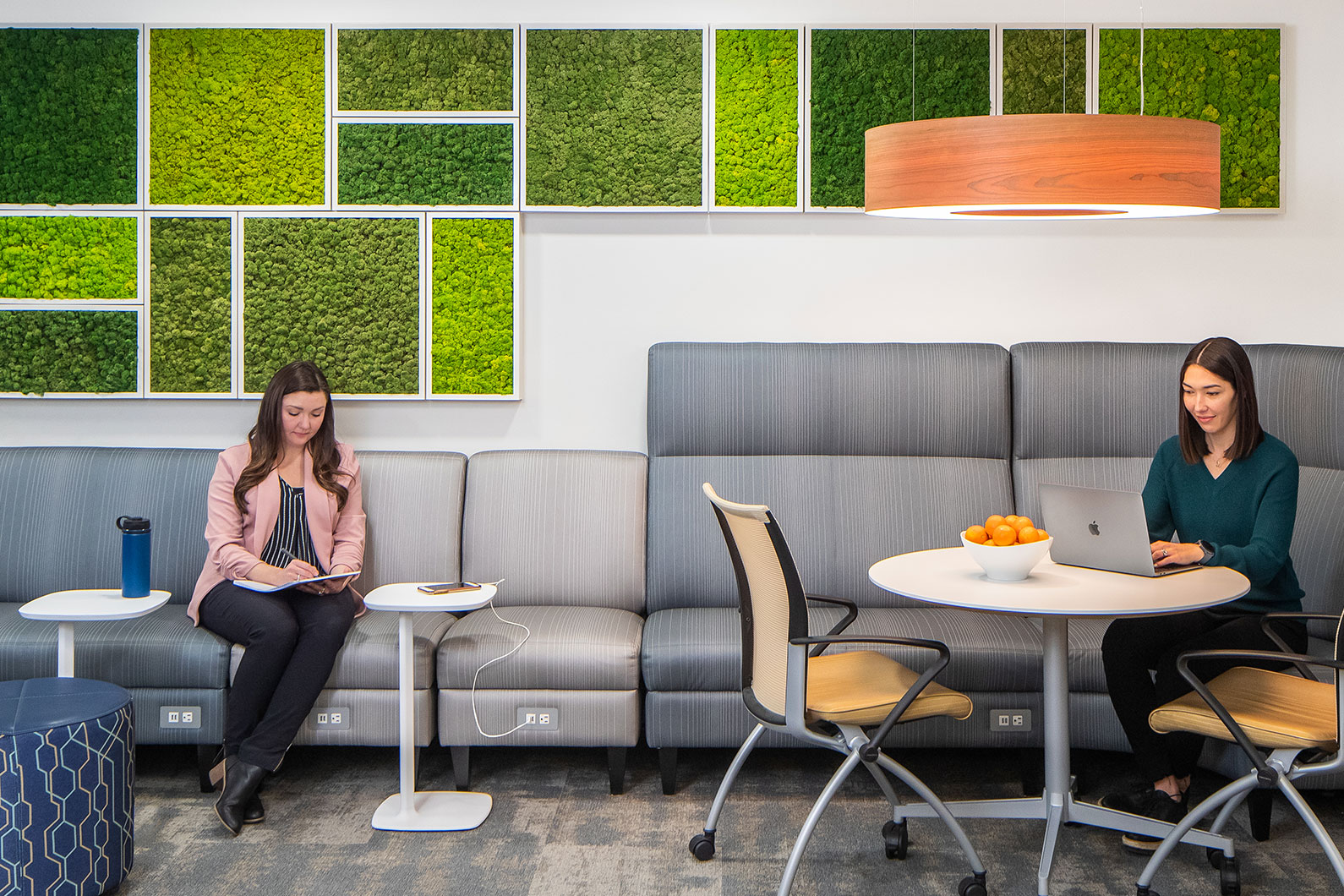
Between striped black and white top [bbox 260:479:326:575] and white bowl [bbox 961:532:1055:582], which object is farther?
striped black and white top [bbox 260:479:326:575]

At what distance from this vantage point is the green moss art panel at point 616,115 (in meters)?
4.06

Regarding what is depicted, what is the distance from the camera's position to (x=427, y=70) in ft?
13.4

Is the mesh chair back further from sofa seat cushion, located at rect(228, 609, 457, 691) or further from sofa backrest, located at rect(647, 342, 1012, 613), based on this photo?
sofa backrest, located at rect(647, 342, 1012, 613)

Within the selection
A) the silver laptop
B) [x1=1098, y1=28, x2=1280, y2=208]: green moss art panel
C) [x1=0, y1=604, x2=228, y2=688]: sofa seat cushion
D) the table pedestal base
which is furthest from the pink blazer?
[x1=1098, y1=28, x2=1280, y2=208]: green moss art panel

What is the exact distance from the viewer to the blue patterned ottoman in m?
2.51

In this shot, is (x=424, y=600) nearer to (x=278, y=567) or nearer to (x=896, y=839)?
(x=278, y=567)

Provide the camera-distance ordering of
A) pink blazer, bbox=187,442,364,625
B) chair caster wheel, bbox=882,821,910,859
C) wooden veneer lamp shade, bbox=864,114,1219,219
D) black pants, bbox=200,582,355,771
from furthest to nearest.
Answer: pink blazer, bbox=187,442,364,625 < black pants, bbox=200,582,355,771 < chair caster wheel, bbox=882,821,910,859 < wooden veneer lamp shade, bbox=864,114,1219,219

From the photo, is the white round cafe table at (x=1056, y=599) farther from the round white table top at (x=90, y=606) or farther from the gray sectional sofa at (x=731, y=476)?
the round white table top at (x=90, y=606)

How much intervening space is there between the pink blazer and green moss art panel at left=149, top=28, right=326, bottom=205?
107cm

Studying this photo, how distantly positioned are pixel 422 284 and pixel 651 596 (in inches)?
55.4

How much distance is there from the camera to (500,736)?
11.0 feet

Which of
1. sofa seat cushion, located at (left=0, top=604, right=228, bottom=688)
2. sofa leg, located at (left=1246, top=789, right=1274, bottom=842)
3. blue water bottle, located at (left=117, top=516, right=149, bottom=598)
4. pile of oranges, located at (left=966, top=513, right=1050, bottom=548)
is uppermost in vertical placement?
pile of oranges, located at (left=966, top=513, right=1050, bottom=548)

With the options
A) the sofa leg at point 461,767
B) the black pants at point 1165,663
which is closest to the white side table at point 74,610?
the sofa leg at point 461,767

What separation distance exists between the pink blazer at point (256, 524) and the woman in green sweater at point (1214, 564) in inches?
91.3
